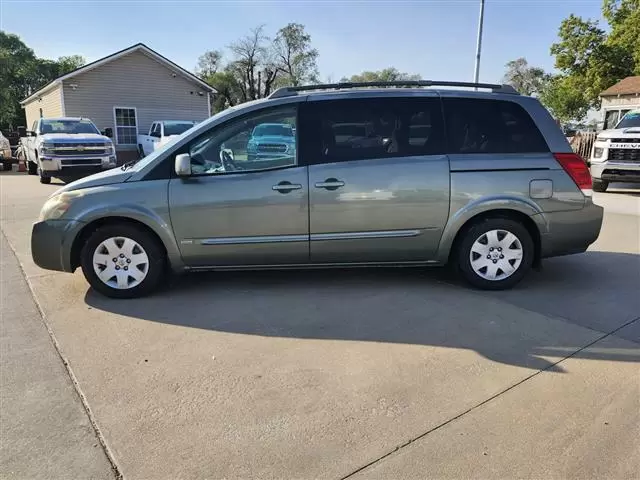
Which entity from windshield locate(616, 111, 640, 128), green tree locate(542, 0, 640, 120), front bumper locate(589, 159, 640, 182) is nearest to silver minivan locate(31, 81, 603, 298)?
front bumper locate(589, 159, 640, 182)

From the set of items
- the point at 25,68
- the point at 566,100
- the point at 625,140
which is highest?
the point at 25,68

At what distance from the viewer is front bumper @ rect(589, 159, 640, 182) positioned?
11617mm

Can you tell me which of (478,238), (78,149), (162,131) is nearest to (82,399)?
(478,238)

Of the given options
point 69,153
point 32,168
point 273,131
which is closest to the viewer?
point 273,131

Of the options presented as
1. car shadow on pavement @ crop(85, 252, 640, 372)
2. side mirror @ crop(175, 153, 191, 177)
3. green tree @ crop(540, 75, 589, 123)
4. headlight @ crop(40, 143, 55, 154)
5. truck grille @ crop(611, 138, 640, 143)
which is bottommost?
car shadow on pavement @ crop(85, 252, 640, 372)

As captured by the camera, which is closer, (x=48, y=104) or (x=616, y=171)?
(x=616, y=171)

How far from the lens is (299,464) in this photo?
246 centimetres

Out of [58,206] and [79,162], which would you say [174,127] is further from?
[58,206]

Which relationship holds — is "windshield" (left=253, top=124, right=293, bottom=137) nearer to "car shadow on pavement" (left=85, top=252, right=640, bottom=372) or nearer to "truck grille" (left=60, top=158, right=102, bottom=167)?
"car shadow on pavement" (left=85, top=252, right=640, bottom=372)

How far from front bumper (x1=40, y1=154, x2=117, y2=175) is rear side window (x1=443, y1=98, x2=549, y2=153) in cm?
1212

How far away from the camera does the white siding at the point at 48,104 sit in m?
22.1

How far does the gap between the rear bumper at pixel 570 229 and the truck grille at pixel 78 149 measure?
12.8 m

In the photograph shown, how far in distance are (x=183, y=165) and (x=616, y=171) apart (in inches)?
437

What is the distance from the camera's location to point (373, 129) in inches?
185
